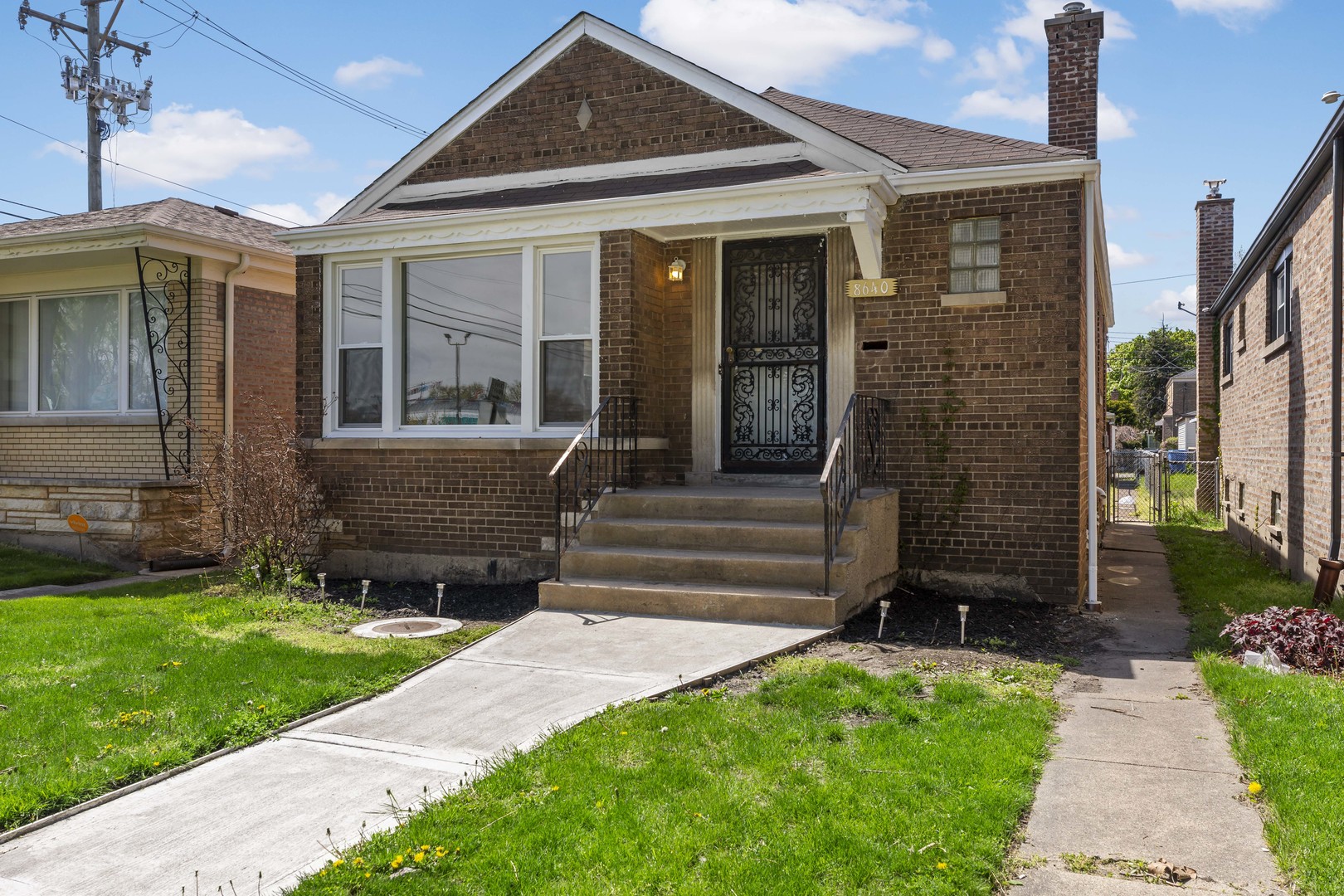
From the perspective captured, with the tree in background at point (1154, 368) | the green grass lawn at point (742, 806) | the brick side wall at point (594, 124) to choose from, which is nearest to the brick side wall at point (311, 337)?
the brick side wall at point (594, 124)

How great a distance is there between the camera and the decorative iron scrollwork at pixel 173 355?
11586mm

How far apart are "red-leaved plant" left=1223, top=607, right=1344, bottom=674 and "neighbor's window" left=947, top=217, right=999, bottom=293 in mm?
3342

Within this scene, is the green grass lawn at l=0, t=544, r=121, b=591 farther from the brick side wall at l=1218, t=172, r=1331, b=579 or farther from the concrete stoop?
the brick side wall at l=1218, t=172, r=1331, b=579

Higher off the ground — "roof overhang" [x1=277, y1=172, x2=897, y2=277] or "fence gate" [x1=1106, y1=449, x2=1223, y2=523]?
"roof overhang" [x1=277, y1=172, x2=897, y2=277]

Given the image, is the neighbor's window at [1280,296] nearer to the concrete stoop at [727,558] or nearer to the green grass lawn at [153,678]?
the concrete stoop at [727,558]

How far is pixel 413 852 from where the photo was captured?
343cm

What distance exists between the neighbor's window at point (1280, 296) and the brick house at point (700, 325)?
3.10 meters

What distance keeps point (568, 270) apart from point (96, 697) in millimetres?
5625

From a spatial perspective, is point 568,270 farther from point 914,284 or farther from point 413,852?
point 413,852

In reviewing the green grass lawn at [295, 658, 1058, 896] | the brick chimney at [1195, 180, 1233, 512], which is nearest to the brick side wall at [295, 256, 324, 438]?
the green grass lawn at [295, 658, 1058, 896]

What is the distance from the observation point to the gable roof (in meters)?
8.52

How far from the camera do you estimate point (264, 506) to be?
9.13 metres

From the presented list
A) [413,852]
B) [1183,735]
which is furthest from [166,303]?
[1183,735]

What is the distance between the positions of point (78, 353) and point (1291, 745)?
13.6 metres
